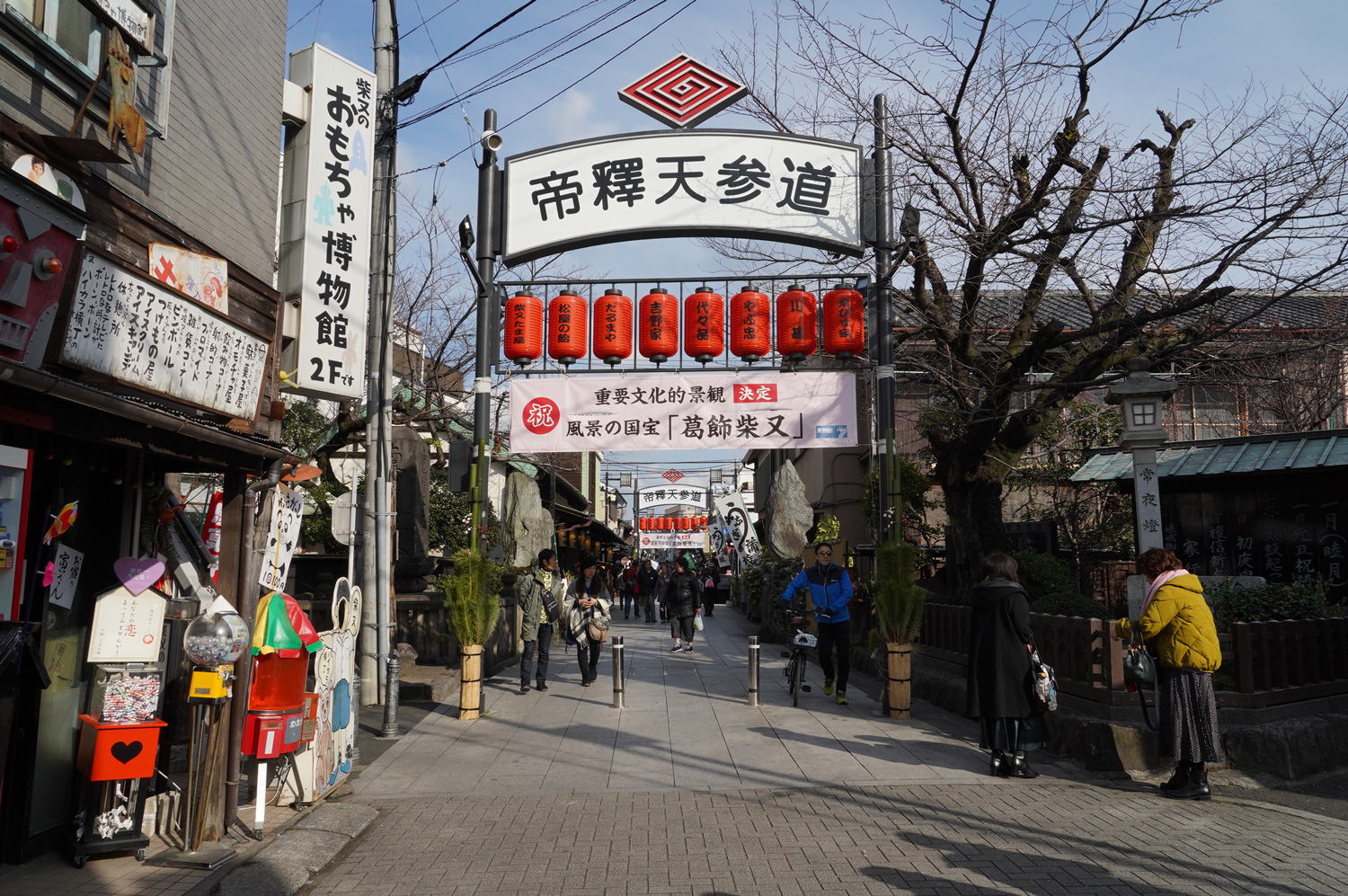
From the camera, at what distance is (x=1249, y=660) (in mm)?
8305

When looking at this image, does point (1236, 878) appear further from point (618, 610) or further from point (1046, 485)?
point (618, 610)

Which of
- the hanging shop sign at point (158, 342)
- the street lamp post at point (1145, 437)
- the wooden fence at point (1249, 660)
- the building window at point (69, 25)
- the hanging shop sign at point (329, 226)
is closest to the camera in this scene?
the hanging shop sign at point (158, 342)

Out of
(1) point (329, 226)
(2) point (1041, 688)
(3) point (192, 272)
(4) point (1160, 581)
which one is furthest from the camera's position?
(1) point (329, 226)

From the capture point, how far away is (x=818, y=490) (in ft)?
105

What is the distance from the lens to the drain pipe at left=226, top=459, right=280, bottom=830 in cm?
636

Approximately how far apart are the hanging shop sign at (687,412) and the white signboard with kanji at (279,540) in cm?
585

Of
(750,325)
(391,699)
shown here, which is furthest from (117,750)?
(750,325)

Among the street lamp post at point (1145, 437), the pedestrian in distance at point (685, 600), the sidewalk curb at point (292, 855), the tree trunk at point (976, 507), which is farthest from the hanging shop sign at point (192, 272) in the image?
the pedestrian in distance at point (685, 600)

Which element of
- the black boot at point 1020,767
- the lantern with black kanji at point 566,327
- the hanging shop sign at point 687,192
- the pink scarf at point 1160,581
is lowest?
the black boot at point 1020,767

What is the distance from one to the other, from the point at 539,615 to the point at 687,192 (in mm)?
6744

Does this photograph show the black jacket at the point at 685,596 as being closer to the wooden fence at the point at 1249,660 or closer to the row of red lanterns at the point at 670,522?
the wooden fence at the point at 1249,660

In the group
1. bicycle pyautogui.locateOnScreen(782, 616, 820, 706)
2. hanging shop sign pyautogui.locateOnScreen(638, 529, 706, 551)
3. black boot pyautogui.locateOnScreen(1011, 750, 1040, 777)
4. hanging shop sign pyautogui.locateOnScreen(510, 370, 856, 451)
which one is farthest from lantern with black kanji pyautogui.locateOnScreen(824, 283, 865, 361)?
hanging shop sign pyautogui.locateOnScreen(638, 529, 706, 551)

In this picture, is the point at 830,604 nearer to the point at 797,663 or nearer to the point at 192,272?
the point at 797,663

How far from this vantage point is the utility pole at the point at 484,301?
41.4 feet
